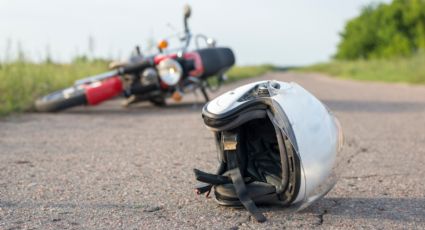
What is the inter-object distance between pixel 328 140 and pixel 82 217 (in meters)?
1.15

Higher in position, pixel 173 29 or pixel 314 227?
pixel 173 29

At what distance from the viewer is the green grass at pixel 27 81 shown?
8.20 metres

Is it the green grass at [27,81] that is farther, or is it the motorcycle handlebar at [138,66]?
the green grass at [27,81]

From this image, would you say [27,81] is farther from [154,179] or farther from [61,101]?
[154,179]

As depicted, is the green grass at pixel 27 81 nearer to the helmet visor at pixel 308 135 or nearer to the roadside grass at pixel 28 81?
the roadside grass at pixel 28 81

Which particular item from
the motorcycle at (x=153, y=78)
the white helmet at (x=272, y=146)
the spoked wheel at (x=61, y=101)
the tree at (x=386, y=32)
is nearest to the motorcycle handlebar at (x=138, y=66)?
the motorcycle at (x=153, y=78)

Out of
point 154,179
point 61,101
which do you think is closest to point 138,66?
point 61,101

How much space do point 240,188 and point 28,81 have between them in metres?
7.15

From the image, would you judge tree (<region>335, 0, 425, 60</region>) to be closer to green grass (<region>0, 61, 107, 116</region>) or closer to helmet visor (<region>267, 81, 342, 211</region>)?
green grass (<region>0, 61, 107, 116</region>)

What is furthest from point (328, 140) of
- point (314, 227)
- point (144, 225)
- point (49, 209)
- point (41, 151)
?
point (41, 151)

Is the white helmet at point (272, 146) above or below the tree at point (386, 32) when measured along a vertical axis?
above

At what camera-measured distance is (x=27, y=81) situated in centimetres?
927

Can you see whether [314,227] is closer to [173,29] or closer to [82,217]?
[82,217]

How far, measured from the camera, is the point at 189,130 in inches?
244
